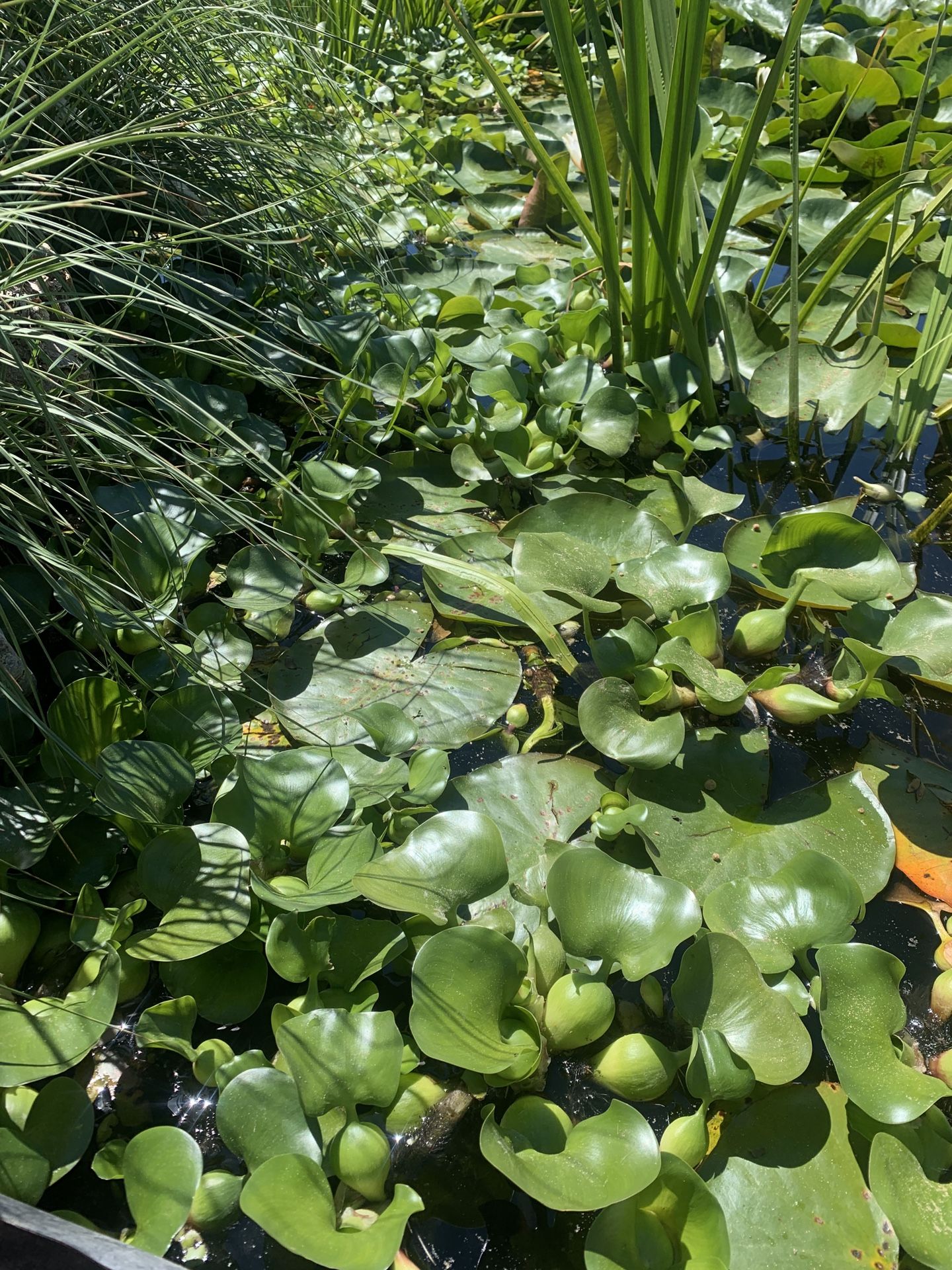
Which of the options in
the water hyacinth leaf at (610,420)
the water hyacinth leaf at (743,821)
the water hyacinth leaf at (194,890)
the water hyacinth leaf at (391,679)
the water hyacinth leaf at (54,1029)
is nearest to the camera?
the water hyacinth leaf at (54,1029)

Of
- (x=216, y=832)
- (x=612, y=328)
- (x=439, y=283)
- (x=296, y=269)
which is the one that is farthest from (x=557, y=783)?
(x=439, y=283)

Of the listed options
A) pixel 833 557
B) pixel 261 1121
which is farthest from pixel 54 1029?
pixel 833 557

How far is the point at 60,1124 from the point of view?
81 centimetres

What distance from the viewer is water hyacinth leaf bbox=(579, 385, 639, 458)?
5.12ft

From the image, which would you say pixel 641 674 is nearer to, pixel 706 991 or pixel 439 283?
pixel 706 991

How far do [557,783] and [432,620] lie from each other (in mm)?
363

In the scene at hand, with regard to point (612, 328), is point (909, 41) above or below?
above

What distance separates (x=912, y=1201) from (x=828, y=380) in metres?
1.33

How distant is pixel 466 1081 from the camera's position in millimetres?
862

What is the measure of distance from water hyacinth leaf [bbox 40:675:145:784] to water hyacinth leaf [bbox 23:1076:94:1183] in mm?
331

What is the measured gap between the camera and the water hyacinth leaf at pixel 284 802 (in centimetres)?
98

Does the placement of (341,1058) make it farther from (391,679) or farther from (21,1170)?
(391,679)

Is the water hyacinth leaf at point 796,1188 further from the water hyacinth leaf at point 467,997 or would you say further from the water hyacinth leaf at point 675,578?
the water hyacinth leaf at point 675,578

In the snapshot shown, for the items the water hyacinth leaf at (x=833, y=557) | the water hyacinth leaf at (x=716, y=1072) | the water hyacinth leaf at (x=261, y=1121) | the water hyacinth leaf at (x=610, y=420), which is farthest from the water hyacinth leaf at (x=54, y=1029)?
the water hyacinth leaf at (x=610, y=420)
